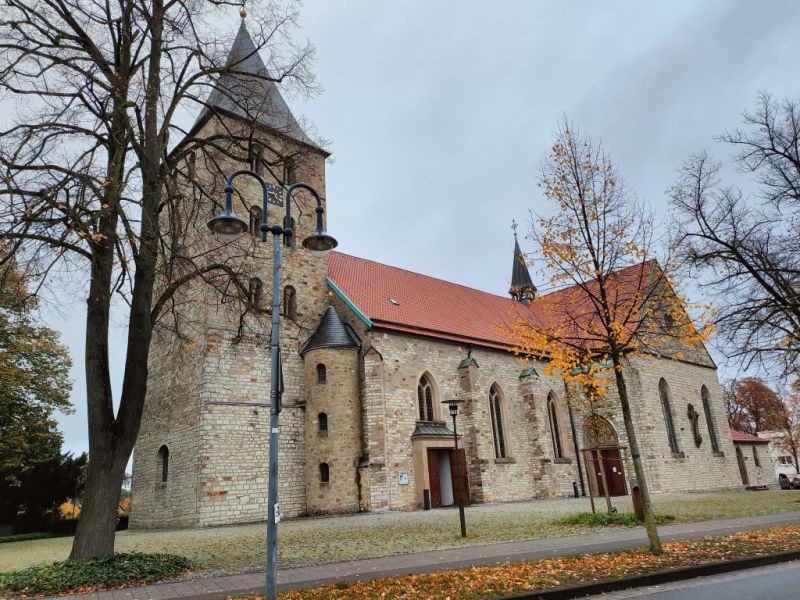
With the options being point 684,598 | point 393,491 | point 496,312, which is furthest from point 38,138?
point 496,312

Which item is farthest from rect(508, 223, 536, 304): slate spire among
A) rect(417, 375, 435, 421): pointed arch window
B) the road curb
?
the road curb

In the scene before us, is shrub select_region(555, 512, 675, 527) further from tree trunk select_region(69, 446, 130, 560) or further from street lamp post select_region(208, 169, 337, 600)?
tree trunk select_region(69, 446, 130, 560)

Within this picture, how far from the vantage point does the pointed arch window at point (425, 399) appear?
22.8 metres

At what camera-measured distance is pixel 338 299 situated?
2356 cm

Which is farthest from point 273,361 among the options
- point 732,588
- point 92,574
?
point 732,588

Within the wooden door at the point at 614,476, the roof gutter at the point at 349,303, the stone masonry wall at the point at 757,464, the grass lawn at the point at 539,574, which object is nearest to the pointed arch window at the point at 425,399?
the roof gutter at the point at 349,303

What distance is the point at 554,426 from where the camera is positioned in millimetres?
28500

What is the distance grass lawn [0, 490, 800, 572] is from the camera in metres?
10.5

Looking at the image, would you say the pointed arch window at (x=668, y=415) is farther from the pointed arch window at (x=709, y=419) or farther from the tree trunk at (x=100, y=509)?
the tree trunk at (x=100, y=509)

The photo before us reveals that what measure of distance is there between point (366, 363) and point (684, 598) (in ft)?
51.3

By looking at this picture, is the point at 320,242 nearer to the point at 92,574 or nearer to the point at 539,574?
the point at 539,574

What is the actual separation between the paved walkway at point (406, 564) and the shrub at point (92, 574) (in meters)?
0.51

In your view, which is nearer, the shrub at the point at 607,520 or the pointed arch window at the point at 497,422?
the shrub at the point at 607,520

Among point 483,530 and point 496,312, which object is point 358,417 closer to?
point 483,530
